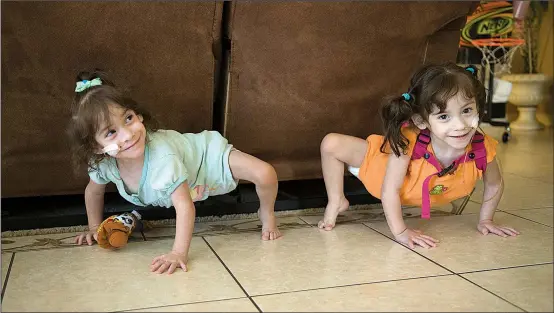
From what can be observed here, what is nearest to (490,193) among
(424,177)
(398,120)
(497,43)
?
(424,177)

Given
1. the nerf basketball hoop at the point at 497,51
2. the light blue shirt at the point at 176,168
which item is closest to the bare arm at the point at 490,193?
the light blue shirt at the point at 176,168

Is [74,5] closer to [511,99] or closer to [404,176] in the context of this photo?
[404,176]

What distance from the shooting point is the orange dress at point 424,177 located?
4.74ft

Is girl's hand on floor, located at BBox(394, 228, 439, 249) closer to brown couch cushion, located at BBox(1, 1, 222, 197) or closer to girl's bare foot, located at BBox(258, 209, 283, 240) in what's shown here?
girl's bare foot, located at BBox(258, 209, 283, 240)

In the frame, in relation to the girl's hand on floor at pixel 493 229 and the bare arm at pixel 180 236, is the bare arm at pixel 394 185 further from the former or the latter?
the bare arm at pixel 180 236

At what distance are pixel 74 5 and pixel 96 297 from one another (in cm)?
61

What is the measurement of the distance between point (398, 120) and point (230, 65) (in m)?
0.42

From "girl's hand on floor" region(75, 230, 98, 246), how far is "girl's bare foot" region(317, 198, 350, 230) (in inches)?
21.1

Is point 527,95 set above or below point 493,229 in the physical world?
above

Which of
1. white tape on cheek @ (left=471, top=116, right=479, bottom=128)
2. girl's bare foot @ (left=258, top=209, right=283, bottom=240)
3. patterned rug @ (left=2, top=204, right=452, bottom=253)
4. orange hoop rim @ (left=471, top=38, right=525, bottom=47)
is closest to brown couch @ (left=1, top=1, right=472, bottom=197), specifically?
patterned rug @ (left=2, top=204, right=452, bottom=253)

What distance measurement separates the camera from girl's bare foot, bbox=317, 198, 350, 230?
5.01 ft

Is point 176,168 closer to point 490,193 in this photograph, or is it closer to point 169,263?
point 169,263

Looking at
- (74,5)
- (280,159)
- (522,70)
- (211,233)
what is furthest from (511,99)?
(74,5)

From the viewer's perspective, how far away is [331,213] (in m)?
1.54
